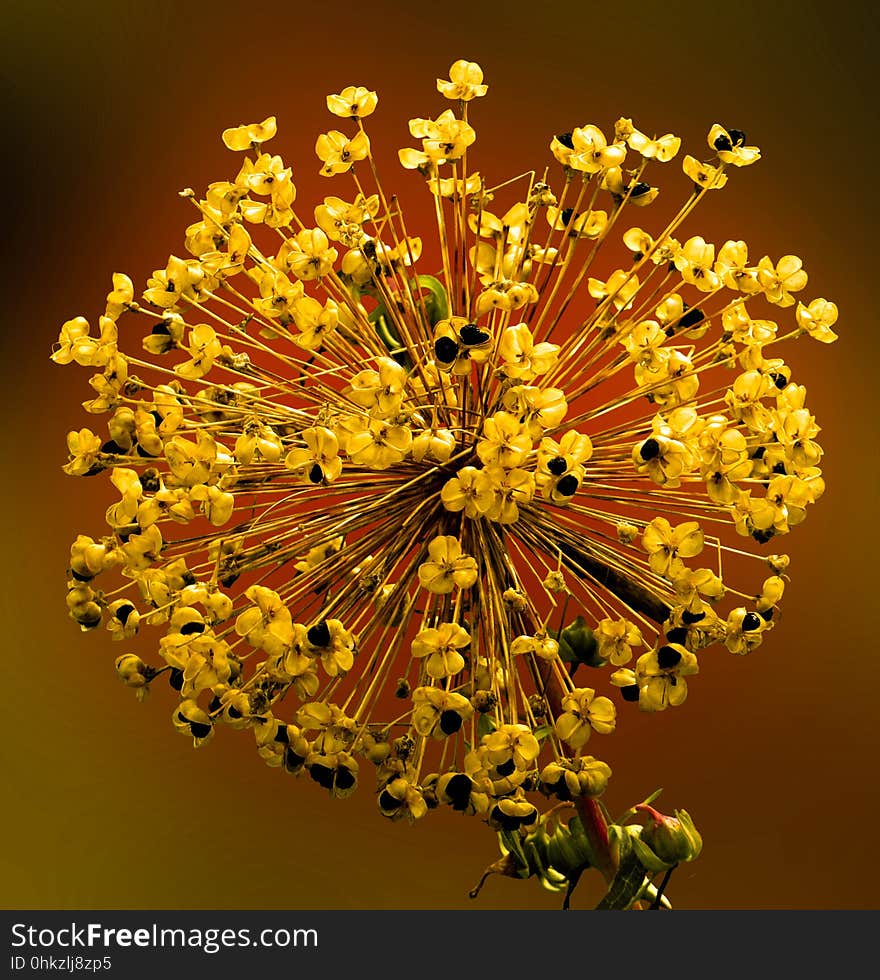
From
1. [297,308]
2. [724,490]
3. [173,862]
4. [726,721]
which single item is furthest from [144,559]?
[726,721]

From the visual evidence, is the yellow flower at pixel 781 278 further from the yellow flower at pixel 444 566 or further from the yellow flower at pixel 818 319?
the yellow flower at pixel 444 566

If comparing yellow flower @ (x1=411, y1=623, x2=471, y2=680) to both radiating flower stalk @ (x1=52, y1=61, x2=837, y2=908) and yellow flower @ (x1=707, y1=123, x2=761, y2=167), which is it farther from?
yellow flower @ (x1=707, y1=123, x2=761, y2=167)

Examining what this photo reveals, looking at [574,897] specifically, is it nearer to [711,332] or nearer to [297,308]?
[711,332]

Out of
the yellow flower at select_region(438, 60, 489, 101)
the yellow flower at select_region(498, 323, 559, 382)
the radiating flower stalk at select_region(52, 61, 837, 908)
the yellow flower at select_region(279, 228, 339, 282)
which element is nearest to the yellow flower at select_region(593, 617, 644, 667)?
the radiating flower stalk at select_region(52, 61, 837, 908)

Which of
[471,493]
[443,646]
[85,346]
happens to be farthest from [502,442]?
[85,346]

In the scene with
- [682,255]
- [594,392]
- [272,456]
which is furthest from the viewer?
[594,392]

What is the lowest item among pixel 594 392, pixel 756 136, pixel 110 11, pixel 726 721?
pixel 726 721
